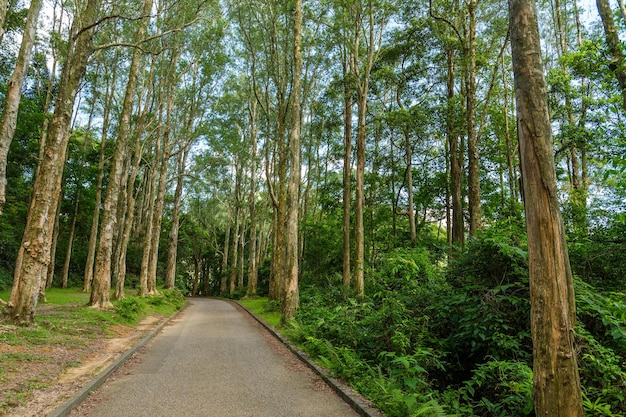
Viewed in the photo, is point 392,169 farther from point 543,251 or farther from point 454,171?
point 543,251

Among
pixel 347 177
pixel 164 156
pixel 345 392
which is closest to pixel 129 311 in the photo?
pixel 347 177

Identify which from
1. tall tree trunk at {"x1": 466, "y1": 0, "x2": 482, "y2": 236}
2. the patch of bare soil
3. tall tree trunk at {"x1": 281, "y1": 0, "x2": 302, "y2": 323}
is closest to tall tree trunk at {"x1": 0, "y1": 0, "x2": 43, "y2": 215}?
the patch of bare soil

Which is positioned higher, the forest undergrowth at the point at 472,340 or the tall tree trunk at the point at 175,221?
the tall tree trunk at the point at 175,221

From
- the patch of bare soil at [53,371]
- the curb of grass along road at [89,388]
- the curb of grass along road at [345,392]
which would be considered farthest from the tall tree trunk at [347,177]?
the curb of grass along road at [89,388]

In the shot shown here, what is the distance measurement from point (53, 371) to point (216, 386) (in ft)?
8.90

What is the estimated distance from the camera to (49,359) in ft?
22.4

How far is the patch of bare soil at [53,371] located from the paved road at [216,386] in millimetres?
483

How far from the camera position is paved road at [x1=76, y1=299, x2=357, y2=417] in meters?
4.97

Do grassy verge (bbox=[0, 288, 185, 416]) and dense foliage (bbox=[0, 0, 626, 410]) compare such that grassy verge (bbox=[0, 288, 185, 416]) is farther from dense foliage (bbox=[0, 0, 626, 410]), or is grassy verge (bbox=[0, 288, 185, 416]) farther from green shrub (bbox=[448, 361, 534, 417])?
green shrub (bbox=[448, 361, 534, 417])

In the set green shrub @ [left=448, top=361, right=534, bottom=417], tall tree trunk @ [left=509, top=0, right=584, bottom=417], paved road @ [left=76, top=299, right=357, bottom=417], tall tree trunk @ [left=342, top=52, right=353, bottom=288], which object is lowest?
paved road @ [left=76, top=299, right=357, bottom=417]

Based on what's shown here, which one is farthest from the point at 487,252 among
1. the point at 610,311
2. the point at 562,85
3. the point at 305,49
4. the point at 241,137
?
the point at 241,137

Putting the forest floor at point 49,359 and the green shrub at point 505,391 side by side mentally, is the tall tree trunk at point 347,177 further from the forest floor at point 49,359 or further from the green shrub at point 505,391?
the green shrub at point 505,391

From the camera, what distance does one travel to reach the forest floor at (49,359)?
4.80 metres

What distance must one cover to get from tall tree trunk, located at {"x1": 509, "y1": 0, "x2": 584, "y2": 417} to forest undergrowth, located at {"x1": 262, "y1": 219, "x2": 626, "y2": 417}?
76 centimetres
